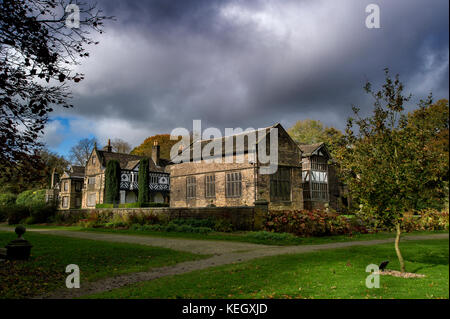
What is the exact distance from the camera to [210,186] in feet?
96.0

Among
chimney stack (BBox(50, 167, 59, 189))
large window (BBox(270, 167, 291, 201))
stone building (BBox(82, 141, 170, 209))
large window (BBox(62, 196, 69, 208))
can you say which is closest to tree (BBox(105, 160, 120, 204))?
stone building (BBox(82, 141, 170, 209))

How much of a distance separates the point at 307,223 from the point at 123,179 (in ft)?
112

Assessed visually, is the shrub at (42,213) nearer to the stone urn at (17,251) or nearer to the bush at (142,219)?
the bush at (142,219)

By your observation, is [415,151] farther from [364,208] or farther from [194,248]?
[194,248]

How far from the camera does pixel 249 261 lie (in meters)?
9.56

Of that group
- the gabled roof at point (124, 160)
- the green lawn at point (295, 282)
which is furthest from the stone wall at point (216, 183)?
the green lawn at point (295, 282)

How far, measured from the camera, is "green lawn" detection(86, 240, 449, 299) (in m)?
5.80

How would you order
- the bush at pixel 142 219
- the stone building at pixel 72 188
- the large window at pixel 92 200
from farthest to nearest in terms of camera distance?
1. the stone building at pixel 72 188
2. the large window at pixel 92 200
3. the bush at pixel 142 219

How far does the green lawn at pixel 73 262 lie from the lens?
7.36 meters

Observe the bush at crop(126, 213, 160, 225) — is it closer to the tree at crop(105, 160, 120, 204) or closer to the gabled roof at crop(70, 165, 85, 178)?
the tree at crop(105, 160, 120, 204)

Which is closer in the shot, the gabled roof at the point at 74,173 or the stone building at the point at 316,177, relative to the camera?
the stone building at the point at 316,177

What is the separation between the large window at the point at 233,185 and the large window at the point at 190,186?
4.26 meters
